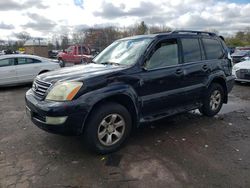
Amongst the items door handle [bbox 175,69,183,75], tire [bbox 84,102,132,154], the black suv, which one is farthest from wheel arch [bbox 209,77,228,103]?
tire [bbox 84,102,132,154]

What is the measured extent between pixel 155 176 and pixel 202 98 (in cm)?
269

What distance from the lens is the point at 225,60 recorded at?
5910 mm

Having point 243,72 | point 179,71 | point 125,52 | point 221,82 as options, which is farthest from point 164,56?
point 243,72

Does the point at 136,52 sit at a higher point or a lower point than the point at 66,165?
higher

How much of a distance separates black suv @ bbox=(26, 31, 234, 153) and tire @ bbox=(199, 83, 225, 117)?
24 millimetres

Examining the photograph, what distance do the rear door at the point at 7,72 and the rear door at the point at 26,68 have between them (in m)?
0.19

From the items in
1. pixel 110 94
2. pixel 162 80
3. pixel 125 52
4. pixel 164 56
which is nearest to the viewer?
pixel 110 94

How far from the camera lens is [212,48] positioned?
5.67m

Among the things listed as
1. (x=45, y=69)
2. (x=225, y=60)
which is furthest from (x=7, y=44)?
(x=225, y=60)

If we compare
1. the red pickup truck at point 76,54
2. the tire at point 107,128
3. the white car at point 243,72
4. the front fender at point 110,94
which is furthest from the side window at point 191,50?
the red pickup truck at point 76,54

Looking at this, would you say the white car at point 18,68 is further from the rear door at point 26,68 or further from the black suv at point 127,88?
the black suv at point 127,88

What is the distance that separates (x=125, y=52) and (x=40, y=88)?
1.67 meters

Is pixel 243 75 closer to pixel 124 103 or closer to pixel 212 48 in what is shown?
pixel 212 48

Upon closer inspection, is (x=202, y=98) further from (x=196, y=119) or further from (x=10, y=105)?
(x=10, y=105)
